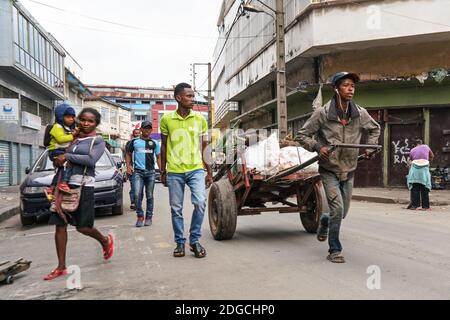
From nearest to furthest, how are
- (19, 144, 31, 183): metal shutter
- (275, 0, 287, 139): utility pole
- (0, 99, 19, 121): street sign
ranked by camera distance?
(275, 0, 287, 139): utility pole < (0, 99, 19, 121): street sign < (19, 144, 31, 183): metal shutter

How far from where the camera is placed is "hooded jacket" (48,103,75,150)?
15.3ft

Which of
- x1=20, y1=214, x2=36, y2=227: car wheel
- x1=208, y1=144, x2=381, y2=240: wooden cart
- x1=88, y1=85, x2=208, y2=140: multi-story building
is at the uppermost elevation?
x1=88, y1=85, x2=208, y2=140: multi-story building

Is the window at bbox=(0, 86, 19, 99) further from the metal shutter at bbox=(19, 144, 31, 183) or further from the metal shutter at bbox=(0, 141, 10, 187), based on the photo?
the metal shutter at bbox=(19, 144, 31, 183)

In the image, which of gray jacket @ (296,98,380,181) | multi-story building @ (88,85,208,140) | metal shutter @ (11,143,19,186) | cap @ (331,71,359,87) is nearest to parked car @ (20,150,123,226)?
gray jacket @ (296,98,380,181)

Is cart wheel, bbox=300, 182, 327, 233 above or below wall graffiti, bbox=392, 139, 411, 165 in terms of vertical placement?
below

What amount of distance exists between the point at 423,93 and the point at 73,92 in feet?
108

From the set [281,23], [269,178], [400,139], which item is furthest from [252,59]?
[269,178]

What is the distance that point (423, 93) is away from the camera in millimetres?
15625

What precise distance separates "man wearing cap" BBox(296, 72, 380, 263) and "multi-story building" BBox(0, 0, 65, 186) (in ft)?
54.2

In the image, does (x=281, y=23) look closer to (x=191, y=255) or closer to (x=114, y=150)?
(x=191, y=255)

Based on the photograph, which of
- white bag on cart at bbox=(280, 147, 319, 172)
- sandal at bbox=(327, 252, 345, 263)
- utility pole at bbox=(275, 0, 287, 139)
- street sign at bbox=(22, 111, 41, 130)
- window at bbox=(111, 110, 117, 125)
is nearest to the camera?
sandal at bbox=(327, 252, 345, 263)

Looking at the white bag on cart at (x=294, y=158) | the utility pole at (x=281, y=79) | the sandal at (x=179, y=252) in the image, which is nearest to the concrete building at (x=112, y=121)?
the utility pole at (x=281, y=79)

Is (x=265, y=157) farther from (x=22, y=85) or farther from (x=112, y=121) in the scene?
(x=112, y=121)

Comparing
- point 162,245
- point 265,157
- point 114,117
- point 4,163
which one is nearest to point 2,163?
point 4,163
